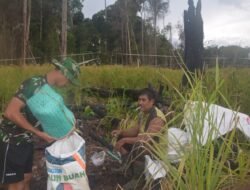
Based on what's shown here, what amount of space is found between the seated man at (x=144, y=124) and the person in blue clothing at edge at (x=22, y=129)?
30.6 inches

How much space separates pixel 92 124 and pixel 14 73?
2.70 meters

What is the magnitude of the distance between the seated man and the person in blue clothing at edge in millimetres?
776

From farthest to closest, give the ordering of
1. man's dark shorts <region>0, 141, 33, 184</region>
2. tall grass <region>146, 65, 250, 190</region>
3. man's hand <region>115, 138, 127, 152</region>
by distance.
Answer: man's hand <region>115, 138, 127, 152</region>
man's dark shorts <region>0, 141, 33, 184</region>
tall grass <region>146, 65, 250, 190</region>

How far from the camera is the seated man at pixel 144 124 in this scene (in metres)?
4.66

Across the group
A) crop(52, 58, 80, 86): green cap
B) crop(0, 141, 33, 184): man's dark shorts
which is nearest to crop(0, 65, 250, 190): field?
crop(52, 58, 80, 86): green cap

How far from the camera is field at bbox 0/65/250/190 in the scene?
3305mm

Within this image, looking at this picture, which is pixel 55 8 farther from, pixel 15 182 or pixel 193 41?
pixel 15 182

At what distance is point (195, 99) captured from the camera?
3617 millimetres

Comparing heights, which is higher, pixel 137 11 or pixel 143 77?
pixel 137 11

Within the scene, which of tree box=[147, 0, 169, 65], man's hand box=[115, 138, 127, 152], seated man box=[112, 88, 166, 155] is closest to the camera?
seated man box=[112, 88, 166, 155]

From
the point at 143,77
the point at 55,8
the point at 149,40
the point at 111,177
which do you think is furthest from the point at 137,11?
the point at 111,177

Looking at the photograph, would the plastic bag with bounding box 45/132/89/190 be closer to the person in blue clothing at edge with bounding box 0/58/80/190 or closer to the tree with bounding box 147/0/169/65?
the person in blue clothing at edge with bounding box 0/58/80/190

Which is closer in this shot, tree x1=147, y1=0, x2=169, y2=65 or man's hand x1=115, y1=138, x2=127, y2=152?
man's hand x1=115, y1=138, x2=127, y2=152

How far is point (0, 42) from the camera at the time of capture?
22.5 m
